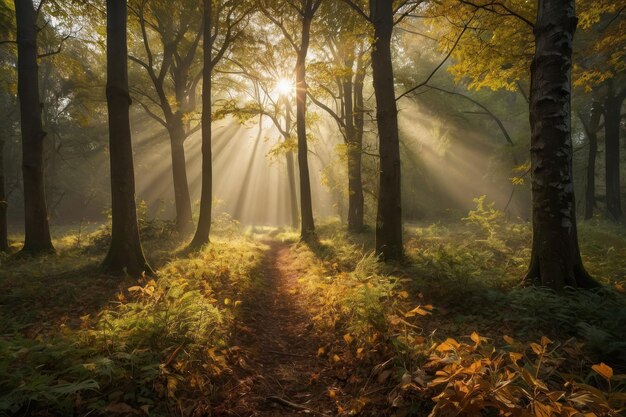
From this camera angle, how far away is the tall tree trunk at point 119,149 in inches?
287

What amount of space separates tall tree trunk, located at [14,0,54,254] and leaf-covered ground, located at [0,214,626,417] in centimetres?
320

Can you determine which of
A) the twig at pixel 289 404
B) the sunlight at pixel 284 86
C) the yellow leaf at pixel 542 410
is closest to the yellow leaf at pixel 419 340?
the twig at pixel 289 404

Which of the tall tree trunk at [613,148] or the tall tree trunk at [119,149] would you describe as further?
the tall tree trunk at [613,148]

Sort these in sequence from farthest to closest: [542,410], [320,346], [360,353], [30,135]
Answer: [30,135] < [320,346] < [360,353] < [542,410]

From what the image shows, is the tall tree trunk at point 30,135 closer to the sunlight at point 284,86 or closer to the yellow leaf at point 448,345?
the sunlight at point 284,86

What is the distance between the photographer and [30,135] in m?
10.3

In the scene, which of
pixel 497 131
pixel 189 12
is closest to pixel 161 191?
pixel 189 12

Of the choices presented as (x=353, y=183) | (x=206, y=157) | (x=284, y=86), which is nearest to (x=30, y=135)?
(x=206, y=157)

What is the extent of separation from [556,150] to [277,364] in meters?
5.50

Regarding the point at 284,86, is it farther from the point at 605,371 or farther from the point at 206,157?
the point at 605,371

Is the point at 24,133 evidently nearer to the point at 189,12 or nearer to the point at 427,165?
the point at 189,12

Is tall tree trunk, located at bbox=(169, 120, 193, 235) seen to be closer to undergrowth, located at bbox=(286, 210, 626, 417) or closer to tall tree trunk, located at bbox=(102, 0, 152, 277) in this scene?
tall tree trunk, located at bbox=(102, 0, 152, 277)

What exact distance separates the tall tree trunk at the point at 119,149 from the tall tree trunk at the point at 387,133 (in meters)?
5.93

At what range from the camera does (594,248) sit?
843cm
